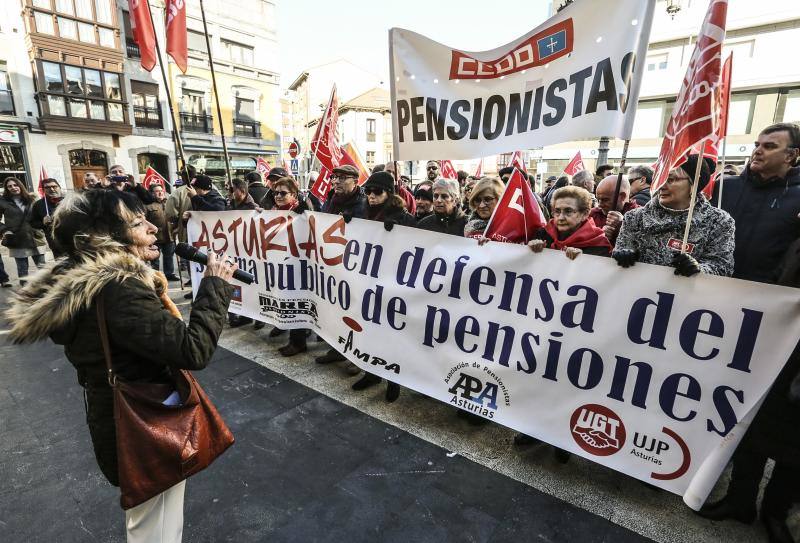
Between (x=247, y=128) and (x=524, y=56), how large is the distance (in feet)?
88.9

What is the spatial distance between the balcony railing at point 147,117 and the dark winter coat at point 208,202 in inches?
792

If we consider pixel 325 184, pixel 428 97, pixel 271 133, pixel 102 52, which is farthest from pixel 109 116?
pixel 428 97

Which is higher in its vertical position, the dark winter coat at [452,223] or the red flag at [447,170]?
the red flag at [447,170]

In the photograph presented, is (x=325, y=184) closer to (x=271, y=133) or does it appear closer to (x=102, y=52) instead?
(x=102, y=52)

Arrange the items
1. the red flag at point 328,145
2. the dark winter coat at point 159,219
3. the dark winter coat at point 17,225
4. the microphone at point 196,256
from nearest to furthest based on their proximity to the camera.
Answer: the microphone at point 196,256 < the red flag at point 328,145 < the dark winter coat at point 17,225 < the dark winter coat at point 159,219

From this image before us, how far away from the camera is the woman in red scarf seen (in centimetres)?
268

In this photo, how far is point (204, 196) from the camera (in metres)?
5.62

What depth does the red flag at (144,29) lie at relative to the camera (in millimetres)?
5418

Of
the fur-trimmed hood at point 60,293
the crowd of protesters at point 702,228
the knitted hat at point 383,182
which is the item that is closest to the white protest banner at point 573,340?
the crowd of protesters at point 702,228

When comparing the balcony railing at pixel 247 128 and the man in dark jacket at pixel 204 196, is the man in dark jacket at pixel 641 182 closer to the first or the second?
the man in dark jacket at pixel 204 196

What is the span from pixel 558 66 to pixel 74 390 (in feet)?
15.5

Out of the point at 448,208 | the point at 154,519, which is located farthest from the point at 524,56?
the point at 154,519

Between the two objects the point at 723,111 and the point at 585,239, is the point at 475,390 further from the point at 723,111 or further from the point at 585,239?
the point at 723,111

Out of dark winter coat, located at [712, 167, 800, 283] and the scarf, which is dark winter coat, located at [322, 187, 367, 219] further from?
dark winter coat, located at [712, 167, 800, 283]
